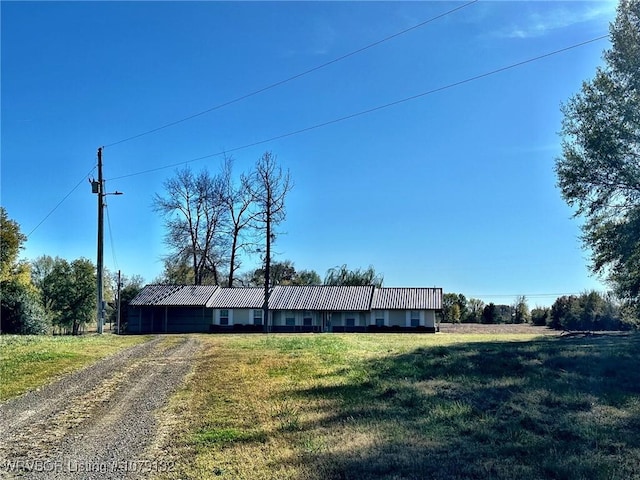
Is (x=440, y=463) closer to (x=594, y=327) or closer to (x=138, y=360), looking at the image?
(x=138, y=360)


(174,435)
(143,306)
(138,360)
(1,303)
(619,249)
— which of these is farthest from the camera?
(143,306)

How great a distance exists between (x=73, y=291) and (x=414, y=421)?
55084 mm

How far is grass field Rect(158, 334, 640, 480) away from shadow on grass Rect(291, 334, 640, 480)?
0.02 m

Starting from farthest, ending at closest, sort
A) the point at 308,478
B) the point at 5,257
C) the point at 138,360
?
the point at 5,257 < the point at 138,360 < the point at 308,478

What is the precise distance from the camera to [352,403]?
28.2 ft

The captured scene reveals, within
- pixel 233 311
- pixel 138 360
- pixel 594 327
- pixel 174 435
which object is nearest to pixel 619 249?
pixel 138 360

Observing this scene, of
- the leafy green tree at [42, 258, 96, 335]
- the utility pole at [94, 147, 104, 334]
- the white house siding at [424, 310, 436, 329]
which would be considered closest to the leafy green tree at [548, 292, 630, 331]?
the white house siding at [424, 310, 436, 329]

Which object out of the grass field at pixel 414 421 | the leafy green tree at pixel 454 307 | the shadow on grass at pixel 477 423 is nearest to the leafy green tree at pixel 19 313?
the grass field at pixel 414 421

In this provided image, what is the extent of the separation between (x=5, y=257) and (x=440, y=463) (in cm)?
4313

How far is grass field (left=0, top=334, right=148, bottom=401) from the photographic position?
34.2ft

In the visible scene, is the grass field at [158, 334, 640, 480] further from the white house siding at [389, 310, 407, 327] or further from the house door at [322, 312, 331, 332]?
the house door at [322, 312, 331, 332]

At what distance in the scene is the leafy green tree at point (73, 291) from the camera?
55375 mm

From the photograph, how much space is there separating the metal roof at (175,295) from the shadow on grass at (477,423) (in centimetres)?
3624

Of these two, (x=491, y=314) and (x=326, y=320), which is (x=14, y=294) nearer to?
(x=326, y=320)
